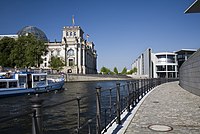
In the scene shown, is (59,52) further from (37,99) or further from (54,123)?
(37,99)

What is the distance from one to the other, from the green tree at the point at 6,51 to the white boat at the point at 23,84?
95.6 feet

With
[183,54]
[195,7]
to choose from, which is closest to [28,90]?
[195,7]

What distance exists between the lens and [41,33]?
448 ft

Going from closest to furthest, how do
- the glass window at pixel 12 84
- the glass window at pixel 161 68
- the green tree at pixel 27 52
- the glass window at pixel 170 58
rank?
the glass window at pixel 12 84 → the green tree at pixel 27 52 → the glass window at pixel 170 58 → the glass window at pixel 161 68

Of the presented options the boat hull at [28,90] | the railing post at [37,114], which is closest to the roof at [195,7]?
the railing post at [37,114]

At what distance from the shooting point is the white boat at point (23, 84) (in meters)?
28.5

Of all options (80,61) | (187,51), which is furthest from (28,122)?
(80,61)

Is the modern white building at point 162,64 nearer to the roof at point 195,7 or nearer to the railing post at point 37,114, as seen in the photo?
the roof at point 195,7

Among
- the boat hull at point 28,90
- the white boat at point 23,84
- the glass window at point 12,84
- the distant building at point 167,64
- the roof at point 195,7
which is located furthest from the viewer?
the distant building at point 167,64

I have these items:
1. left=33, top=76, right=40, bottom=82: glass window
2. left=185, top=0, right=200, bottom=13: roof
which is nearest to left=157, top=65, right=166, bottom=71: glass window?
left=33, top=76, right=40, bottom=82: glass window

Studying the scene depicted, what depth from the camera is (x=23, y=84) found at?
105ft

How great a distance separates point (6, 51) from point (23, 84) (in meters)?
35.4

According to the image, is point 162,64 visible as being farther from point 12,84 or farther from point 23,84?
point 12,84

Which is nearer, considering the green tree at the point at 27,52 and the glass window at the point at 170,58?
the green tree at the point at 27,52
